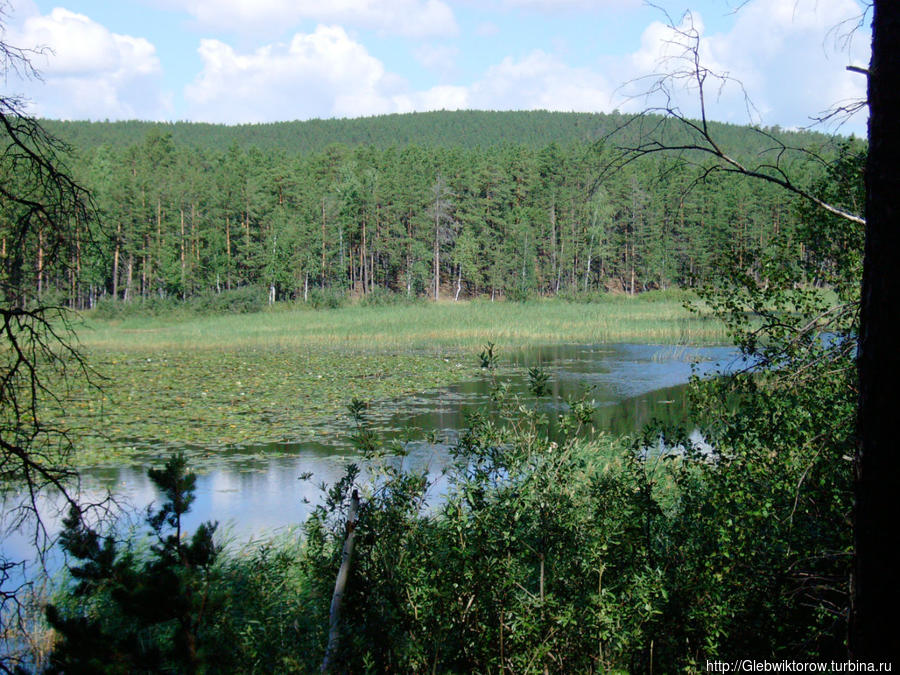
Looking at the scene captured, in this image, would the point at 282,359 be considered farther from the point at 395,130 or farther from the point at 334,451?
the point at 395,130

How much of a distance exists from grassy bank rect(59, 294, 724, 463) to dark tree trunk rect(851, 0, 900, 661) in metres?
3.14

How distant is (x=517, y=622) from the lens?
10.9 feet

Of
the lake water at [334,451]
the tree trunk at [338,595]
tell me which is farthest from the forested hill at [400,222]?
the tree trunk at [338,595]

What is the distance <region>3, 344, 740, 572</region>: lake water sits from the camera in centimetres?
849

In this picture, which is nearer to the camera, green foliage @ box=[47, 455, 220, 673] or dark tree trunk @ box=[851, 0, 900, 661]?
dark tree trunk @ box=[851, 0, 900, 661]

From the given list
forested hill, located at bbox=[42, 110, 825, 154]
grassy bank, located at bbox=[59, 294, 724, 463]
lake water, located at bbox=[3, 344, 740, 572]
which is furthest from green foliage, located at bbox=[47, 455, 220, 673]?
forested hill, located at bbox=[42, 110, 825, 154]

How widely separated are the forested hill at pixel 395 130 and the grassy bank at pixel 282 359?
75.5 m

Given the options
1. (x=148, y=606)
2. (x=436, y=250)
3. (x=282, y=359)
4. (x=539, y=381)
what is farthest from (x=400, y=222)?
(x=148, y=606)

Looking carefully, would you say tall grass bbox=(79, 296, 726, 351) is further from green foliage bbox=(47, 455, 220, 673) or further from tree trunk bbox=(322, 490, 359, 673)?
green foliage bbox=(47, 455, 220, 673)

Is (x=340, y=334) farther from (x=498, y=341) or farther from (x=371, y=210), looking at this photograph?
(x=371, y=210)

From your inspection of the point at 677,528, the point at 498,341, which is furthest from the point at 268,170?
the point at 677,528

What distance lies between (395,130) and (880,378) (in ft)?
403

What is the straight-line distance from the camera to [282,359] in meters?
21.5

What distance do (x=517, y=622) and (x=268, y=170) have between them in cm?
5345
